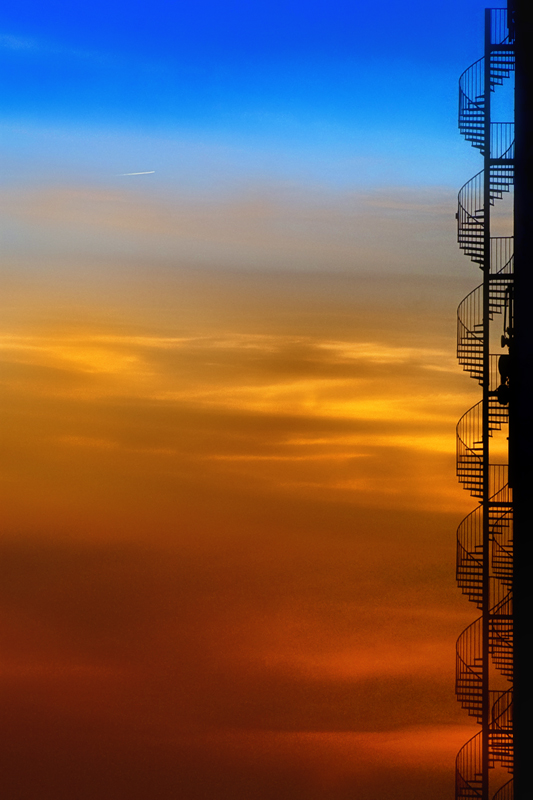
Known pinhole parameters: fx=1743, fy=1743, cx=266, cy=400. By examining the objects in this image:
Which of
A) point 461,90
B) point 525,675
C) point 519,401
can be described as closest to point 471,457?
point 519,401

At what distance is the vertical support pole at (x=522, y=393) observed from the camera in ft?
202

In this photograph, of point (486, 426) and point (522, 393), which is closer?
point (522, 393)

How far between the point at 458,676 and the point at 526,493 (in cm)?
834

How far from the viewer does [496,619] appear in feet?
214

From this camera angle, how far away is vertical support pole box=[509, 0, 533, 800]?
61.6 m

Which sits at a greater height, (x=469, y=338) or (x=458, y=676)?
(x=469, y=338)

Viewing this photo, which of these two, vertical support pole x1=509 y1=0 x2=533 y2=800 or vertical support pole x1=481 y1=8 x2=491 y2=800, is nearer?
vertical support pole x1=509 y1=0 x2=533 y2=800

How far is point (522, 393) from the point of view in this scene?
6278cm

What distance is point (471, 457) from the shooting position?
218 feet

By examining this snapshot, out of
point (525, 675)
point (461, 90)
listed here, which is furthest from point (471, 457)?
point (461, 90)

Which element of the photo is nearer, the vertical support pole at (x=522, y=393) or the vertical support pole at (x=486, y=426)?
the vertical support pole at (x=522, y=393)

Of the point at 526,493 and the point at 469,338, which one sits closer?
the point at 526,493

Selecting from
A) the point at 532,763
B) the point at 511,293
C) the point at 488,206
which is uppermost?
the point at 488,206

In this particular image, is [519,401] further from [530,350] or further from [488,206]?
[488,206]
